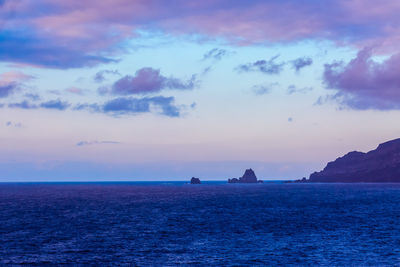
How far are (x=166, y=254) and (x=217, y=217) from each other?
43.7m

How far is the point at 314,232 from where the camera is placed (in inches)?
2849

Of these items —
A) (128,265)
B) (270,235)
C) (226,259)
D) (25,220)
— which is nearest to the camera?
(128,265)

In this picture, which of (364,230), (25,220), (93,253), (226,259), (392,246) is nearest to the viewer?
(226,259)

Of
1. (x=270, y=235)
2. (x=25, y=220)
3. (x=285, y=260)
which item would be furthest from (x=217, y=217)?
(x=285, y=260)

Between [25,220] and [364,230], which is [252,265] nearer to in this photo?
[364,230]

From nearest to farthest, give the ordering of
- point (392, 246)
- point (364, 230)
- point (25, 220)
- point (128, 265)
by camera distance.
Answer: point (128, 265)
point (392, 246)
point (364, 230)
point (25, 220)

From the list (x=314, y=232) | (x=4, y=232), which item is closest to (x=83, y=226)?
(x=4, y=232)

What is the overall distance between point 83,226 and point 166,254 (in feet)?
106

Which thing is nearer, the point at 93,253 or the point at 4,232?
the point at 93,253

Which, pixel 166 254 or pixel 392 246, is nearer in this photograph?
pixel 166 254

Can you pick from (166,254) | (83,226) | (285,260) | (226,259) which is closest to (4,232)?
(83,226)

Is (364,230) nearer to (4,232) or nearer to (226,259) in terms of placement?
(226,259)

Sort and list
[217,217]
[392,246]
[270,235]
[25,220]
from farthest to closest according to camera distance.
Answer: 1. [217,217]
2. [25,220]
3. [270,235]
4. [392,246]

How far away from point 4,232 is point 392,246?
→ 196ft
